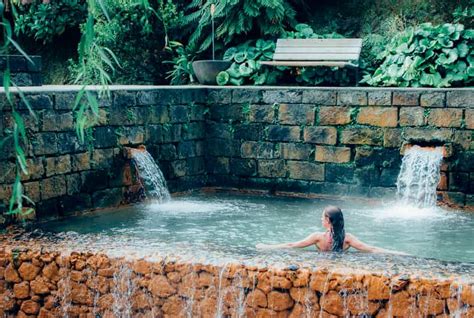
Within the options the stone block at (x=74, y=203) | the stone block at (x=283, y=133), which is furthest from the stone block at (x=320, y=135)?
the stone block at (x=74, y=203)

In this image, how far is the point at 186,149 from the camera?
9820mm

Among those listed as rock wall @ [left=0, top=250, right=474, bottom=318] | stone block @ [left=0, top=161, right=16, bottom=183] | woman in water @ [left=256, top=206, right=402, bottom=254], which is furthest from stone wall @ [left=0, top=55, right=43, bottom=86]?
woman in water @ [left=256, top=206, right=402, bottom=254]

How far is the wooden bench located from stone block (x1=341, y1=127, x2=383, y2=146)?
1.42 meters

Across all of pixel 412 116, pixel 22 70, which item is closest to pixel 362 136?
pixel 412 116

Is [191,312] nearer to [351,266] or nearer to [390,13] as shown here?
[351,266]

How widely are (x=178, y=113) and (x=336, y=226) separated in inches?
166

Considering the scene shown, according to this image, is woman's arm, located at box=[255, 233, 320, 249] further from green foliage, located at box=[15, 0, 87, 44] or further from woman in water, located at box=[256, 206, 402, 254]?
green foliage, located at box=[15, 0, 87, 44]

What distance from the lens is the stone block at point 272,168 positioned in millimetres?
9578

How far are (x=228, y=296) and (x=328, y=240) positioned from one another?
100 cm

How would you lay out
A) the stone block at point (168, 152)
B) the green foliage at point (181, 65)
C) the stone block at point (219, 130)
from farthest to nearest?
the green foliage at point (181, 65) → the stone block at point (219, 130) → the stone block at point (168, 152)

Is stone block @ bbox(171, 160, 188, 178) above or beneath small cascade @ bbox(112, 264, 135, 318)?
above

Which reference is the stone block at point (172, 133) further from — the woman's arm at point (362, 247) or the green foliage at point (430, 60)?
the woman's arm at point (362, 247)

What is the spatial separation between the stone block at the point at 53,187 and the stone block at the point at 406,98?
3838 mm

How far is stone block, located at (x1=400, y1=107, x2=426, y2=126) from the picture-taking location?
28.2ft
